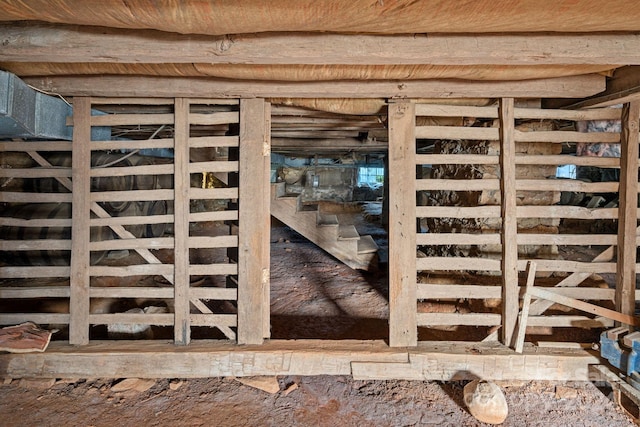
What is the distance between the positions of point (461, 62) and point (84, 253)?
267 centimetres

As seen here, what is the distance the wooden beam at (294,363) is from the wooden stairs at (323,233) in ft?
8.68

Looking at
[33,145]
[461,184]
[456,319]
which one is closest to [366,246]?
[456,319]

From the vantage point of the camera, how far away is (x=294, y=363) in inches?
86.6

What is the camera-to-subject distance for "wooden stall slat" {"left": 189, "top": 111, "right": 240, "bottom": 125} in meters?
2.28

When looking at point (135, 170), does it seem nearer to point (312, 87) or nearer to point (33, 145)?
point (33, 145)

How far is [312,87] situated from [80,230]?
6.27 feet

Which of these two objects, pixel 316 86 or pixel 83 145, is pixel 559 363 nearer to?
pixel 316 86

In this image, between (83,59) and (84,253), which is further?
(84,253)

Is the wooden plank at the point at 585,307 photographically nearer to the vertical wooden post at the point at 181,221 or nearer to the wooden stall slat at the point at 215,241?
the wooden stall slat at the point at 215,241

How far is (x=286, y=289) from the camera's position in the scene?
13.5 feet

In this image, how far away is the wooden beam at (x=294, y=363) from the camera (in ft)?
7.07

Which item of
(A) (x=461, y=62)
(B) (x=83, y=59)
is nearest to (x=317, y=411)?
(A) (x=461, y=62)

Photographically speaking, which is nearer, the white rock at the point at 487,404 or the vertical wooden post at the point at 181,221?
the white rock at the point at 487,404

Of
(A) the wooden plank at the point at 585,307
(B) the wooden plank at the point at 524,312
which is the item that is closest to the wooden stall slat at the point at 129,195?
(B) the wooden plank at the point at 524,312
